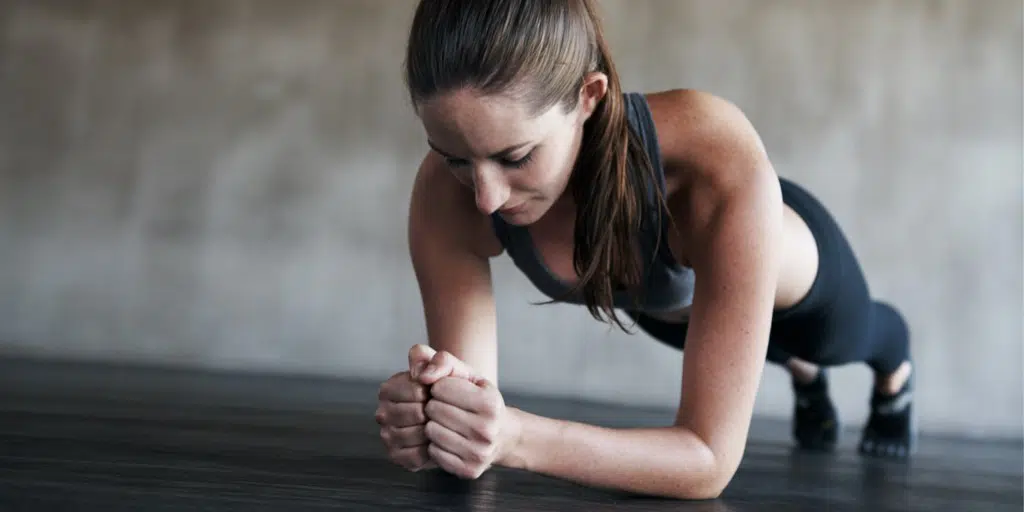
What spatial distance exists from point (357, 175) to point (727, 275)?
3112 mm

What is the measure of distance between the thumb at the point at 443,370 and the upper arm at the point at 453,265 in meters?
0.35

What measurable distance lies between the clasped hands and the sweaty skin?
3 centimetres

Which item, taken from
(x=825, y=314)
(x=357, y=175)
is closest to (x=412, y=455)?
(x=825, y=314)

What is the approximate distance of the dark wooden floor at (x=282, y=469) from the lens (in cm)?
107

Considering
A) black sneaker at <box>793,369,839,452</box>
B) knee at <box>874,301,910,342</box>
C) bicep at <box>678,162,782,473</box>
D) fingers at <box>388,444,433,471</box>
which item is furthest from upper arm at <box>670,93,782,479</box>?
black sneaker at <box>793,369,839,452</box>

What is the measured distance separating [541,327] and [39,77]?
2.51 meters

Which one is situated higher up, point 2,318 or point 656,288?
point 656,288

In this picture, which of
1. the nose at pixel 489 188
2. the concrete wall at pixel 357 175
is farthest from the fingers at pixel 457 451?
the concrete wall at pixel 357 175

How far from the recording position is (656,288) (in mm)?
1534

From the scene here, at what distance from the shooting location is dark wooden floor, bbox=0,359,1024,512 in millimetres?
1070

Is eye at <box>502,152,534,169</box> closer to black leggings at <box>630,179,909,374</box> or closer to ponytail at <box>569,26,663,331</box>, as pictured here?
ponytail at <box>569,26,663,331</box>

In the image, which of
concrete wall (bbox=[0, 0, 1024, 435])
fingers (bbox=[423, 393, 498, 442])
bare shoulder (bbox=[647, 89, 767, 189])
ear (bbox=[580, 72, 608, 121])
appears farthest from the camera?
concrete wall (bbox=[0, 0, 1024, 435])

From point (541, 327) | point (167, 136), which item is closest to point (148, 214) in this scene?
point (167, 136)

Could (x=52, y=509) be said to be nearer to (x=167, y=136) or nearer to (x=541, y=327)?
(x=541, y=327)
